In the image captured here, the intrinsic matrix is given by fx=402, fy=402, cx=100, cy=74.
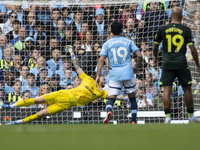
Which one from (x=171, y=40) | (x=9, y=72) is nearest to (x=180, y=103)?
(x=171, y=40)

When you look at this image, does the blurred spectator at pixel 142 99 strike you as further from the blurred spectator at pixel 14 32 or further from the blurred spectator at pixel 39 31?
the blurred spectator at pixel 14 32

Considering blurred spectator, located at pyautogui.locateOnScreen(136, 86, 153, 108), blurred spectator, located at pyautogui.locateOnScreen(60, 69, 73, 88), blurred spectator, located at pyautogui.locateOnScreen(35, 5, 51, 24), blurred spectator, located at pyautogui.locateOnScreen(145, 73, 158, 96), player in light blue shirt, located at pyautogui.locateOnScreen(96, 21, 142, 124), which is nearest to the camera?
player in light blue shirt, located at pyautogui.locateOnScreen(96, 21, 142, 124)

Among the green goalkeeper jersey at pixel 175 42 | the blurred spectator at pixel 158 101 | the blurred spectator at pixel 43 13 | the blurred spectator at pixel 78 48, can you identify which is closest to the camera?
the green goalkeeper jersey at pixel 175 42

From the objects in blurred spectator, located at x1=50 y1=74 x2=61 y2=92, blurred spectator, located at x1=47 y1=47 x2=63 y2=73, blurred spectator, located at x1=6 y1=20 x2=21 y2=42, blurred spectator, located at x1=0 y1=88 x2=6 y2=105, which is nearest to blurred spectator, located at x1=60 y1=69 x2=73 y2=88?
blurred spectator, located at x1=50 y1=74 x2=61 y2=92

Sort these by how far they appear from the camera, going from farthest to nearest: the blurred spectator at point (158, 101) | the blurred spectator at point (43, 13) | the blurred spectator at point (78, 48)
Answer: the blurred spectator at point (43, 13), the blurred spectator at point (78, 48), the blurred spectator at point (158, 101)

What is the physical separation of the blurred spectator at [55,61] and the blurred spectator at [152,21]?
6.11 ft

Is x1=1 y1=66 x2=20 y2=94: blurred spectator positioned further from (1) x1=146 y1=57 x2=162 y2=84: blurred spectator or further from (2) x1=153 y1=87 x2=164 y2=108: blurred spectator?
(2) x1=153 y1=87 x2=164 y2=108: blurred spectator

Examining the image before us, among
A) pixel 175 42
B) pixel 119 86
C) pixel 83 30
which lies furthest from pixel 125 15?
pixel 175 42

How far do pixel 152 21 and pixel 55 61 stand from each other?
88.0 inches

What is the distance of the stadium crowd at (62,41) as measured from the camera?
838 cm

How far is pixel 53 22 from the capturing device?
29.5 feet

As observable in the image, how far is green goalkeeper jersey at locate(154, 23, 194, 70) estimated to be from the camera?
506 centimetres

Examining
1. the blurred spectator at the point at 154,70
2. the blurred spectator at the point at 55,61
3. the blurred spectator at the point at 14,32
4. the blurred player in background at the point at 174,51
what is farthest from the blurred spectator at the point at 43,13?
the blurred player in background at the point at 174,51

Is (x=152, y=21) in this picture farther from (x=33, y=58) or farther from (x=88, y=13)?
(x=33, y=58)
